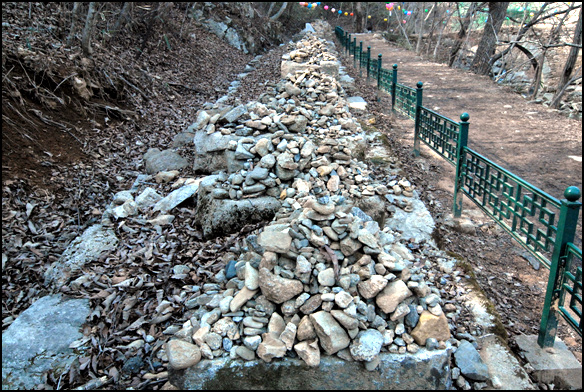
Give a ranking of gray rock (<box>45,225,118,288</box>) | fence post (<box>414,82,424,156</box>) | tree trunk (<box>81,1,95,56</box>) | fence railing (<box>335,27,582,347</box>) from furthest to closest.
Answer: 1. tree trunk (<box>81,1,95,56</box>)
2. fence post (<box>414,82,424,156</box>)
3. gray rock (<box>45,225,118,288</box>)
4. fence railing (<box>335,27,582,347</box>)

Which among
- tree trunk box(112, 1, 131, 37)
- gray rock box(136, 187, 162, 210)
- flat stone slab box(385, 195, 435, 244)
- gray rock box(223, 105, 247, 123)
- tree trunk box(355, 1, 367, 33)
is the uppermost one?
tree trunk box(355, 1, 367, 33)

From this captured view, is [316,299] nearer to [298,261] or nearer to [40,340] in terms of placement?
[298,261]

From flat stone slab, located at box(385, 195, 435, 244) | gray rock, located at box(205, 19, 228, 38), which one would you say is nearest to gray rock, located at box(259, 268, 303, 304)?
flat stone slab, located at box(385, 195, 435, 244)

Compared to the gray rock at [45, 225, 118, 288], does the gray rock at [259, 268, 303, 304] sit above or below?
above

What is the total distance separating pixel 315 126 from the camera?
5.32 m

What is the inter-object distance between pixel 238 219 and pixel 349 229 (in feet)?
4.83

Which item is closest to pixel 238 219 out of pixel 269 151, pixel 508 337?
pixel 269 151

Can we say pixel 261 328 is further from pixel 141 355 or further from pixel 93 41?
pixel 93 41

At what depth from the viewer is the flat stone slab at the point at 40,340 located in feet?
8.15

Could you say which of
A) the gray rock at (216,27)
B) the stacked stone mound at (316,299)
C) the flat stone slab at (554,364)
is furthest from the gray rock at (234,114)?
the gray rock at (216,27)

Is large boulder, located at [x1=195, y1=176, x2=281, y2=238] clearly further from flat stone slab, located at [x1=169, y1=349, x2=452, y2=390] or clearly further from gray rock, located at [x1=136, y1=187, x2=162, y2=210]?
flat stone slab, located at [x1=169, y1=349, x2=452, y2=390]

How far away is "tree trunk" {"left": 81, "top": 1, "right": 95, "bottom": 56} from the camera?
6878mm

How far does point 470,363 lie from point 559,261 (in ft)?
3.15

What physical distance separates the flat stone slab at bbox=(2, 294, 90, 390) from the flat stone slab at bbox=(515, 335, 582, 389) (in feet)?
10.2
